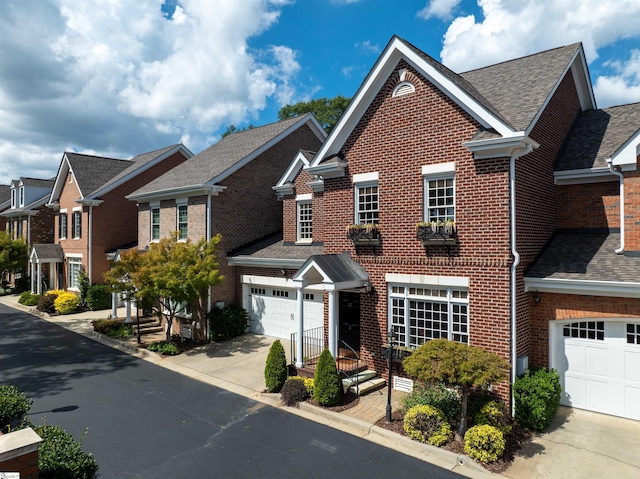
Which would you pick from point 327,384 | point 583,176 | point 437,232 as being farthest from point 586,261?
point 327,384

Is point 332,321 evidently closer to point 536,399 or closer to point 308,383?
point 308,383

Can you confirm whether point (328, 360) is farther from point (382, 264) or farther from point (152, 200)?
point (152, 200)

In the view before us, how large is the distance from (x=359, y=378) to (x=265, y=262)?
24.5ft

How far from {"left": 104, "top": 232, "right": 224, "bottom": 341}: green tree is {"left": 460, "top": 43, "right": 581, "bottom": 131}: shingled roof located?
39.0ft

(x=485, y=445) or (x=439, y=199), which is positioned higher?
(x=439, y=199)

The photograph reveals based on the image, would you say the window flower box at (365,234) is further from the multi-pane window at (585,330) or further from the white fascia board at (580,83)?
the multi-pane window at (585,330)

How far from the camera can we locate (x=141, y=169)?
1132 inches

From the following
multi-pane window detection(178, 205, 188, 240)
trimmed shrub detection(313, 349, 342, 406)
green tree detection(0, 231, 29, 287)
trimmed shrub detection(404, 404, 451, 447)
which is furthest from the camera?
green tree detection(0, 231, 29, 287)

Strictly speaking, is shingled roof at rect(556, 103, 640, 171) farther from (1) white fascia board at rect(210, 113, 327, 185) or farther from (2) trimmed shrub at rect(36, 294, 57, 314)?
(2) trimmed shrub at rect(36, 294, 57, 314)

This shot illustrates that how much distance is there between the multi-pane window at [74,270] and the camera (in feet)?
95.5

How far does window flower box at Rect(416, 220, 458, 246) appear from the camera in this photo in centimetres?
1089

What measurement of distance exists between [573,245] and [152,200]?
19.9 metres

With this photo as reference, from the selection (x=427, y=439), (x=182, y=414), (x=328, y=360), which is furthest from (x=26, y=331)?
(x=427, y=439)

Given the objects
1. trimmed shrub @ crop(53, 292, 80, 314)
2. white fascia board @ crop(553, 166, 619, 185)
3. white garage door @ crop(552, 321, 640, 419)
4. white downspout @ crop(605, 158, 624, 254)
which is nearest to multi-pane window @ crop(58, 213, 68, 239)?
trimmed shrub @ crop(53, 292, 80, 314)
